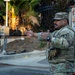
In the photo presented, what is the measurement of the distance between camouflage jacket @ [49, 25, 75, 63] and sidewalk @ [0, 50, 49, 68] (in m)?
9.96

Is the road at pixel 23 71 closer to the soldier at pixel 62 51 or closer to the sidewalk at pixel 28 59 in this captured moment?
the sidewalk at pixel 28 59

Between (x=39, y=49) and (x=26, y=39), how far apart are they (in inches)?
87.7

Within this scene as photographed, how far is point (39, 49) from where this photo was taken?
63.0 feet

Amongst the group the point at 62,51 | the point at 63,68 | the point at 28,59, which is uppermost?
the point at 62,51

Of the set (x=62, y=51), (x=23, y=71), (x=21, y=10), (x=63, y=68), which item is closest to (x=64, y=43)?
(x=62, y=51)

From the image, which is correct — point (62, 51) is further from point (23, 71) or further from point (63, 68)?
point (23, 71)

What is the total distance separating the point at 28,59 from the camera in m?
17.0

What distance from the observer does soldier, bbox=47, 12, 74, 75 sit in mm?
5020

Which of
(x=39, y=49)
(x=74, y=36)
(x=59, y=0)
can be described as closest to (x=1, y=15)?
(x=59, y=0)

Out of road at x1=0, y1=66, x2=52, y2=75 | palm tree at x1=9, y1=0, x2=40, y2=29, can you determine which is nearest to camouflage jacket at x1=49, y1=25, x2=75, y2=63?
road at x1=0, y1=66, x2=52, y2=75

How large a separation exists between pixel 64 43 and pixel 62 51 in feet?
0.51

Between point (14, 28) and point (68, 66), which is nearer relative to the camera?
point (68, 66)

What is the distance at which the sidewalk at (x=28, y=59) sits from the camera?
15.6 m

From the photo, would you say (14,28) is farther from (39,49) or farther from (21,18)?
(39,49)
